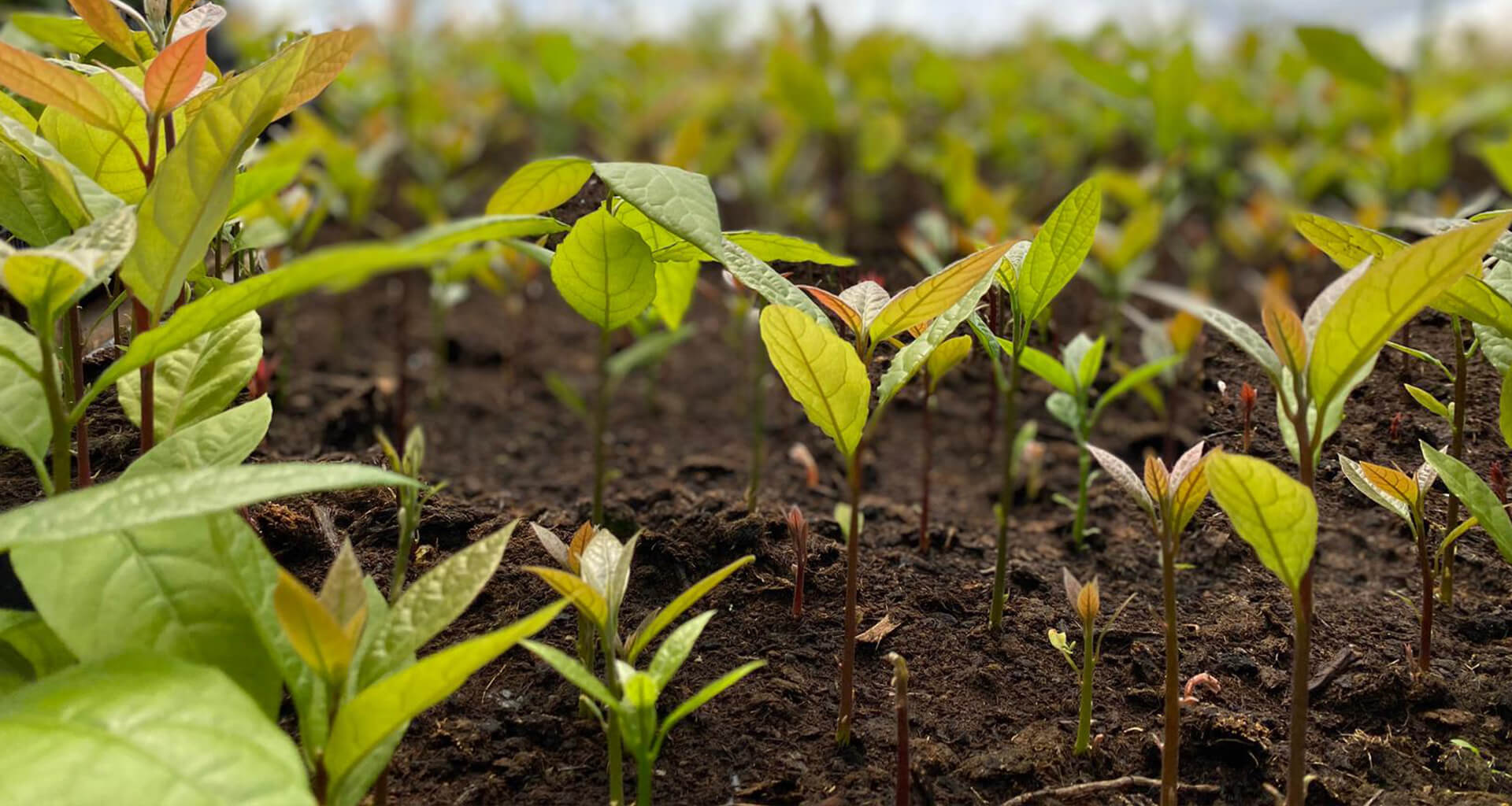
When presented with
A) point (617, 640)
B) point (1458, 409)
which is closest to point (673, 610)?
point (617, 640)

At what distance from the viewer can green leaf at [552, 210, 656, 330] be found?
4.86 feet

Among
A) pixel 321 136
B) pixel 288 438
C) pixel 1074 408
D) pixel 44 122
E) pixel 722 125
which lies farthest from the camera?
pixel 722 125

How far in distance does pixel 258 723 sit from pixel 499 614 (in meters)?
0.54

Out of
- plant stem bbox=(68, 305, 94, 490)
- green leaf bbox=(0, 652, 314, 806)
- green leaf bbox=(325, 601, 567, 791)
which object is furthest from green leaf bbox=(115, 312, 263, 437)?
green leaf bbox=(325, 601, 567, 791)

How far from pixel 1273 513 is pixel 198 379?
126 cm

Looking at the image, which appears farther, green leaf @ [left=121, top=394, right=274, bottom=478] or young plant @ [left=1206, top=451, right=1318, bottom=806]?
green leaf @ [left=121, top=394, right=274, bottom=478]

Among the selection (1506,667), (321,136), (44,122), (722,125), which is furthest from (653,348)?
(722,125)

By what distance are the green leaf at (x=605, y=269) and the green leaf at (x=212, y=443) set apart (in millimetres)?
430

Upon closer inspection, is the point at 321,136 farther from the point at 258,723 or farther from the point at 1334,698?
the point at 1334,698

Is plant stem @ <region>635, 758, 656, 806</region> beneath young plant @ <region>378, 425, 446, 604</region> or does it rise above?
beneath

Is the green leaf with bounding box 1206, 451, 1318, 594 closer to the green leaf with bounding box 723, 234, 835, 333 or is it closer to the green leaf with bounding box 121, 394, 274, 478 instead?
the green leaf with bounding box 723, 234, 835, 333

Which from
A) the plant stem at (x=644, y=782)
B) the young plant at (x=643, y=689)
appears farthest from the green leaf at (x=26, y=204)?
the plant stem at (x=644, y=782)

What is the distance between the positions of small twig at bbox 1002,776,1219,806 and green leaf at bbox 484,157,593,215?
0.95 meters

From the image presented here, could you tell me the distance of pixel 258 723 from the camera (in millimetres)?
911
